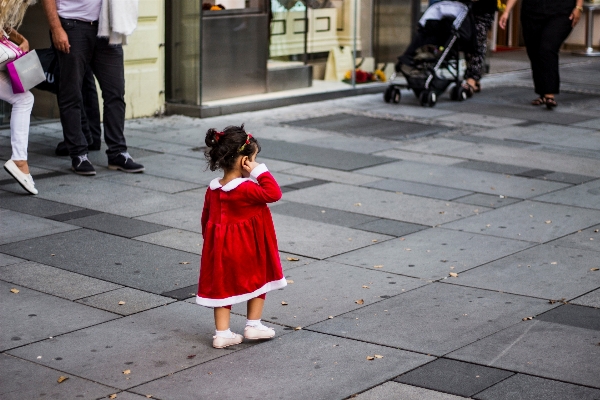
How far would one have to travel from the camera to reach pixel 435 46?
42.5 ft

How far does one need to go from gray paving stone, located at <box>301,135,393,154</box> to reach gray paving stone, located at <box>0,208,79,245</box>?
12.1ft

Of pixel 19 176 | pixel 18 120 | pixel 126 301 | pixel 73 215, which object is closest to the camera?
pixel 126 301

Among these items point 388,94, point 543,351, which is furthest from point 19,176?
point 388,94

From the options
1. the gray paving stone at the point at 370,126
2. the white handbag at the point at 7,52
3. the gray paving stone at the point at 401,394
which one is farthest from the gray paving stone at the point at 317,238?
the gray paving stone at the point at 370,126

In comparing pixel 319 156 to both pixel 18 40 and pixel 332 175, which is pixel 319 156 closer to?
pixel 332 175

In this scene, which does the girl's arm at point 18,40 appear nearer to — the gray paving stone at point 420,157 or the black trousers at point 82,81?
the black trousers at point 82,81

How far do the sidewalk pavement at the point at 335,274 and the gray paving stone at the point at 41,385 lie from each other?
0.04 ft

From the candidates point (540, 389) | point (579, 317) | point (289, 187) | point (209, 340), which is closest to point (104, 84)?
point (289, 187)

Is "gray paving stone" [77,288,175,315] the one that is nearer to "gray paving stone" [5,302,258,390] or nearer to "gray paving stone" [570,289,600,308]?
"gray paving stone" [5,302,258,390]

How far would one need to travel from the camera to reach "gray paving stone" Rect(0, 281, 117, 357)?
4824 millimetres

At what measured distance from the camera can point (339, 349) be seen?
4.72 metres

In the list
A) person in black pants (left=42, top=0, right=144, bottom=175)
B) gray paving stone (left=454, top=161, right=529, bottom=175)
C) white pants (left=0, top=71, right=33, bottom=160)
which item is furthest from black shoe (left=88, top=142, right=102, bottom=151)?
gray paving stone (left=454, top=161, right=529, bottom=175)

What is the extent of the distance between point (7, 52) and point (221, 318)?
3.69 m

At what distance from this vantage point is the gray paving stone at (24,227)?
6590 mm
